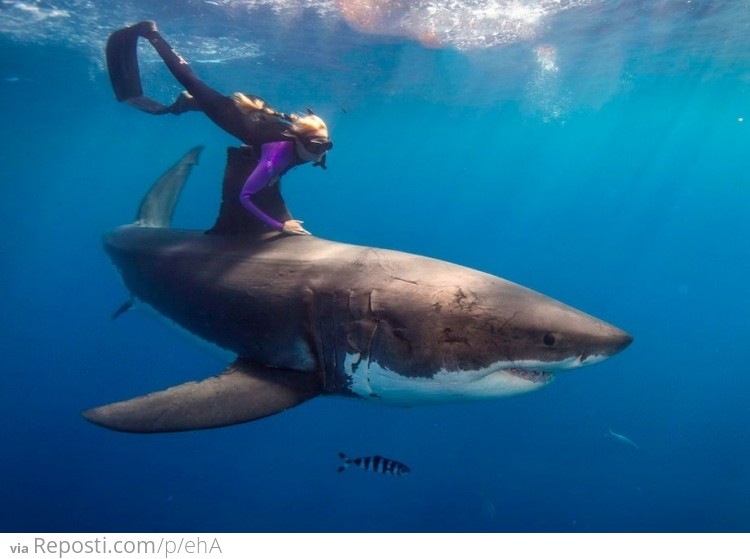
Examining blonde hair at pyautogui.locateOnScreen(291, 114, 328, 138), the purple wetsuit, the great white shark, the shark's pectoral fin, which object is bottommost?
the shark's pectoral fin

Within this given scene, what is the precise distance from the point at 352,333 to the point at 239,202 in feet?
7.79

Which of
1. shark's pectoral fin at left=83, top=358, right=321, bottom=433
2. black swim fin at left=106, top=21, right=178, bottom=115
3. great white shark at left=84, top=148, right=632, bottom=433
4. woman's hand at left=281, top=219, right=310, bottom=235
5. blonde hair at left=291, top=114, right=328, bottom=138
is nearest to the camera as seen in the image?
great white shark at left=84, top=148, right=632, bottom=433

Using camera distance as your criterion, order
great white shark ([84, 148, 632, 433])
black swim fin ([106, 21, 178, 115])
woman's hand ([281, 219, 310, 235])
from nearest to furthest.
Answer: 1. great white shark ([84, 148, 632, 433])
2. woman's hand ([281, 219, 310, 235])
3. black swim fin ([106, 21, 178, 115])

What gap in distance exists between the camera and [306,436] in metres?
20.8

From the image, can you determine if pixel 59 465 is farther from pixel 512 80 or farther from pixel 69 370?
pixel 512 80

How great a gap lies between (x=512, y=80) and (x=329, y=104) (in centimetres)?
1066

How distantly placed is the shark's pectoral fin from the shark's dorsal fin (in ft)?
6.39

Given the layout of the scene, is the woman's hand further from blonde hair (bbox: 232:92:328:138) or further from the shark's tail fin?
the shark's tail fin

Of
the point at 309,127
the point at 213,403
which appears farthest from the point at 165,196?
the point at 213,403

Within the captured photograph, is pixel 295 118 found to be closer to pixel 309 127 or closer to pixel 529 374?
pixel 309 127

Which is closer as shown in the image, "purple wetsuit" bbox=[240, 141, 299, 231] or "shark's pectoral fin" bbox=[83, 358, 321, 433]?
"shark's pectoral fin" bbox=[83, 358, 321, 433]

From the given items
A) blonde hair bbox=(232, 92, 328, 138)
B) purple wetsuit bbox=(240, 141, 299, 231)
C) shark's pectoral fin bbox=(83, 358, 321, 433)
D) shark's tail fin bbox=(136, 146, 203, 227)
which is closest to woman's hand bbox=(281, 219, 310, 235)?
purple wetsuit bbox=(240, 141, 299, 231)

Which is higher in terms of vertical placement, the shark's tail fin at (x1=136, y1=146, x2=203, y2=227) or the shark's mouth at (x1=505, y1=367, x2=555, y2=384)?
the shark's mouth at (x1=505, y1=367, x2=555, y2=384)

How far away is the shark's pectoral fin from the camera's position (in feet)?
11.8
